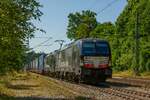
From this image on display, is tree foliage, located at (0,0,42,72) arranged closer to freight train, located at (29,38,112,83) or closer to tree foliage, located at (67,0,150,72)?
freight train, located at (29,38,112,83)

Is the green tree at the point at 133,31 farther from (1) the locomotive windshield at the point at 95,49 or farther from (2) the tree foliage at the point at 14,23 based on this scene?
(2) the tree foliage at the point at 14,23

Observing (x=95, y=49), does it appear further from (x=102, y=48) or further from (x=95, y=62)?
(x=95, y=62)

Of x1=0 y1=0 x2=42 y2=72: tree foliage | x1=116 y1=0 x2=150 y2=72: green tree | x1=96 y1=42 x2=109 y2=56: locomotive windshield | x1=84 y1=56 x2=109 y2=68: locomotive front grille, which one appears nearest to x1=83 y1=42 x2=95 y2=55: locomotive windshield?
x1=96 y1=42 x2=109 y2=56: locomotive windshield

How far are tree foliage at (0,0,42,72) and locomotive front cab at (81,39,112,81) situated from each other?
12.7 m

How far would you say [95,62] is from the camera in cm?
3609

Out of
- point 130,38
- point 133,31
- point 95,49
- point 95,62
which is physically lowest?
point 95,62

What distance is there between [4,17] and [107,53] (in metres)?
15.4

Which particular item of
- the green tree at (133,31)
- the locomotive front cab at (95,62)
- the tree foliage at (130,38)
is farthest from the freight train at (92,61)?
the green tree at (133,31)

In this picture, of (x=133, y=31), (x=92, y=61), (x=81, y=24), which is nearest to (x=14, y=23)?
(x=92, y=61)

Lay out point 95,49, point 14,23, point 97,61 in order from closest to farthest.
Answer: point 14,23
point 97,61
point 95,49

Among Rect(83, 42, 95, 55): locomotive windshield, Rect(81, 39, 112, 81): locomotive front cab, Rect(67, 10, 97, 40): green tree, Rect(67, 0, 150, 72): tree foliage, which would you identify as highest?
Rect(67, 10, 97, 40): green tree

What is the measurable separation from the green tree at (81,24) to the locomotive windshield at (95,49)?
89.0m

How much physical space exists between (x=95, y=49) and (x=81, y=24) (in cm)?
9657

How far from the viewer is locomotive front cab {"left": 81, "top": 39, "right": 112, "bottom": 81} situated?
3584cm
